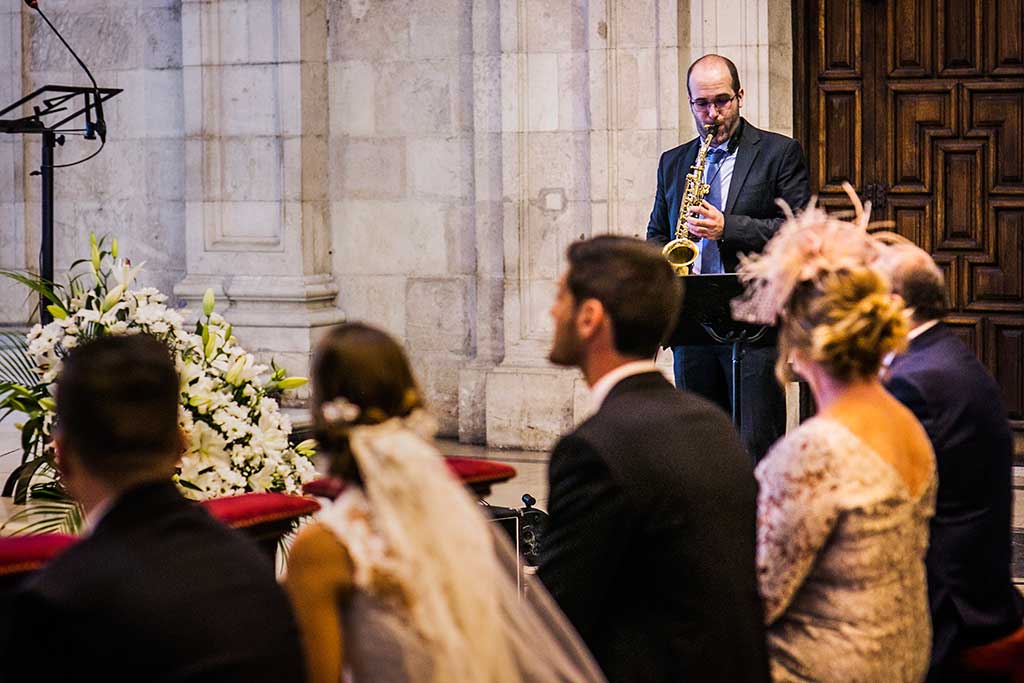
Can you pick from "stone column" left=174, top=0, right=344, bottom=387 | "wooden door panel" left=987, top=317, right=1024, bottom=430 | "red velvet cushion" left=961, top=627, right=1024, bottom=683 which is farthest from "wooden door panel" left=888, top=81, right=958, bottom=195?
"red velvet cushion" left=961, top=627, right=1024, bottom=683

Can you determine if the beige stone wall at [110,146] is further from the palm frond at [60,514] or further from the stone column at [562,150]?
the palm frond at [60,514]

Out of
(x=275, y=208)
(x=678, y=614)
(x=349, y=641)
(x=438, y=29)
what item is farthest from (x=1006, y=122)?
(x=349, y=641)

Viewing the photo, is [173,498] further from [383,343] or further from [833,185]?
[833,185]

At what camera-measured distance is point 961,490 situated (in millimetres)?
3596

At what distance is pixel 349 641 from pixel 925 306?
1847mm

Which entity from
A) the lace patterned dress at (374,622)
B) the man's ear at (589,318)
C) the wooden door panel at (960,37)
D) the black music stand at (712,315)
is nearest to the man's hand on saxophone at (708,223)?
the black music stand at (712,315)

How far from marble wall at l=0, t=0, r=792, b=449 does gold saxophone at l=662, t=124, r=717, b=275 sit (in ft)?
6.48

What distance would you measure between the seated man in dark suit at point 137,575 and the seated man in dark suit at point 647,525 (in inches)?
26.5

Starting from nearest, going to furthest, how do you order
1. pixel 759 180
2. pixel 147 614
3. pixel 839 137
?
pixel 147 614
pixel 759 180
pixel 839 137

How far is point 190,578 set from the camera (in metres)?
2.15

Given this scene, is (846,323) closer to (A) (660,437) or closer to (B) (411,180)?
(A) (660,437)

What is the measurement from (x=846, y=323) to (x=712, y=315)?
2265mm

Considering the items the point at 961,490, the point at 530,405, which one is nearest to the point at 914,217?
the point at 530,405

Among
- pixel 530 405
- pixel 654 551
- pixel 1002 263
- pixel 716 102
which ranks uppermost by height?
pixel 716 102
